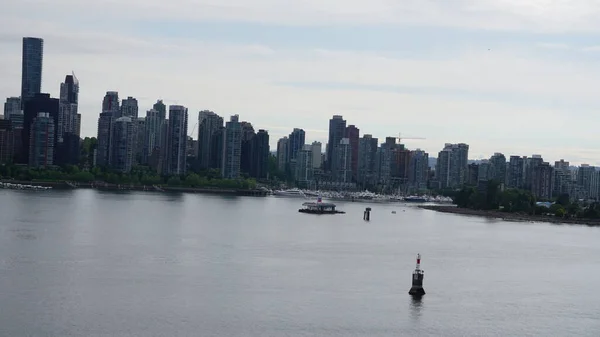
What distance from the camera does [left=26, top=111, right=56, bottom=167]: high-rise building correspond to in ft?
368

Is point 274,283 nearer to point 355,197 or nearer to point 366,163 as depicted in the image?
point 355,197

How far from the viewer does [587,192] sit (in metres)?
143

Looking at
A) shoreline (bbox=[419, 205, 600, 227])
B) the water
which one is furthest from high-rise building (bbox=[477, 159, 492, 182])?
the water

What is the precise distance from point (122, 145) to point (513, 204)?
54.4 metres

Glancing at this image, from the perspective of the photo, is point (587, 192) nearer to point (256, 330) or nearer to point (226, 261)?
point (226, 261)

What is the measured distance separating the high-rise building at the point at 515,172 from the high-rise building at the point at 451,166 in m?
7.55

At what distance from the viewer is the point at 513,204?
83312 millimetres

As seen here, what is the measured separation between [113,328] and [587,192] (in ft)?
433

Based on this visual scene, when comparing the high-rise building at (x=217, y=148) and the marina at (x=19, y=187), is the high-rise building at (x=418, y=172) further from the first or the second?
the marina at (x=19, y=187)

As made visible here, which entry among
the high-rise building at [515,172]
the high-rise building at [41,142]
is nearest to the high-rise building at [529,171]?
the high-rise building at [515,172]

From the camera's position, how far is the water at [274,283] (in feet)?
68.3

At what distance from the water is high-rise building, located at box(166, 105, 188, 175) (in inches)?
3024

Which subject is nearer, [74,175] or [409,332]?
[409,332]

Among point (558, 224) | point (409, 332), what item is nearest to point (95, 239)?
point (409, 332)
